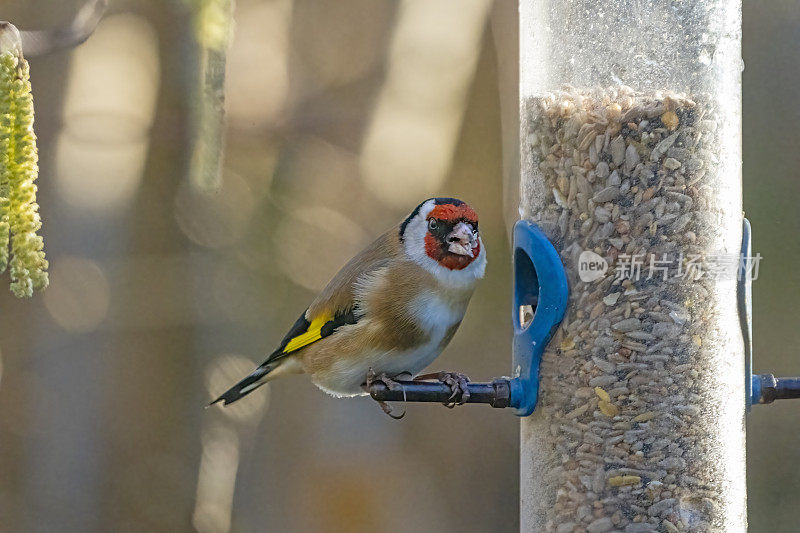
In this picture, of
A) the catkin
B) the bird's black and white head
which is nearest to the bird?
the bird's black and white head

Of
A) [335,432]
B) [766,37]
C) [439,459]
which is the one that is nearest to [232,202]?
[335,432]

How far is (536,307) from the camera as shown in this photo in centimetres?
302

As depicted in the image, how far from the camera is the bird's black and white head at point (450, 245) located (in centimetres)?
318

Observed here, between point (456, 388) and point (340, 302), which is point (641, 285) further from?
point (340, 302)

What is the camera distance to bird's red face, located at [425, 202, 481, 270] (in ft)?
10.4

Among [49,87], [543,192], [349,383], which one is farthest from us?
[49,87]

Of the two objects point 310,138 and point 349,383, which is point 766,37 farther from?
point 349,383

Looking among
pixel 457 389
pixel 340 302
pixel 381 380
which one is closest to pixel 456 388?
pixel 457 389

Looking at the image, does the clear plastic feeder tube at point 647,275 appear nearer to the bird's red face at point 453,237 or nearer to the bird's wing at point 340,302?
the bird's red face at point 453,237

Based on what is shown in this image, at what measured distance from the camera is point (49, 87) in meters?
5.55

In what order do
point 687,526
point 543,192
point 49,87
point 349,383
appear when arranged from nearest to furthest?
point 687,526 < point 543,192 < point 349,383 < point 49,87

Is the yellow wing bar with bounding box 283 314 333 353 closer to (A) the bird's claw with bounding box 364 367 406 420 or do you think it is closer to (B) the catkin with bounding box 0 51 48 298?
(A) the bird's claw with bounding box 364 367 406 420

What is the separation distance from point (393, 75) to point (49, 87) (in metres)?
1.86

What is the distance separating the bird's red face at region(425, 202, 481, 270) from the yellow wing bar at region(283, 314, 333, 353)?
17.5 inches
